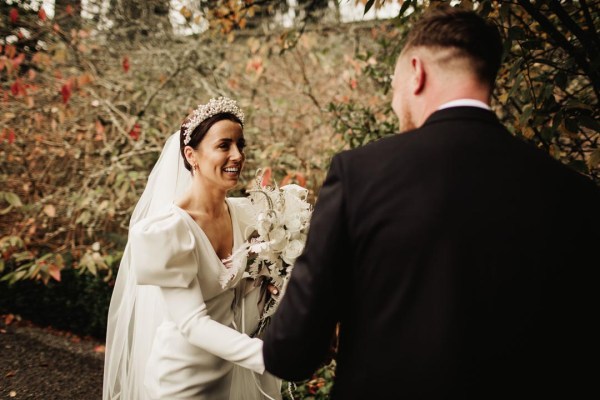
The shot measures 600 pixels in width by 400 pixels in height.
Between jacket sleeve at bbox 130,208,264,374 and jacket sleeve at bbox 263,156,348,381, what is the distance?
59cm

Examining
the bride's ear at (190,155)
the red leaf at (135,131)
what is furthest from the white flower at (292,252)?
the red leaf at (135,131)

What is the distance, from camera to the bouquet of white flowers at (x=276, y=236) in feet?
6.41

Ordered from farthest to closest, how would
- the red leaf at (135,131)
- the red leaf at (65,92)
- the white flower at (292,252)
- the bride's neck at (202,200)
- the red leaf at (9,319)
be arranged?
1. the red leaf at (9,319)
2. the red leaf at (135,131)
3. the red leaf at (65,92)
4. the bride's neck at (202,200)
5. the white flower at (292,252)

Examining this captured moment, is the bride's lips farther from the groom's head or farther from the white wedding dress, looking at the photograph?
the groom's head

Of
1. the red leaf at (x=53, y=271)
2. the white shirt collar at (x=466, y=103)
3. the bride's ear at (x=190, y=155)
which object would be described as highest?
the white shirt collar at (x=466, y=103)

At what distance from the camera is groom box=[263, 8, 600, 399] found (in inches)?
40.9

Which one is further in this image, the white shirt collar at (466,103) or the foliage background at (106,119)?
the foliage background at (106,119)

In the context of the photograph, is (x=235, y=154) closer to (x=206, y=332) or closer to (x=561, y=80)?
(x=206, y=332)

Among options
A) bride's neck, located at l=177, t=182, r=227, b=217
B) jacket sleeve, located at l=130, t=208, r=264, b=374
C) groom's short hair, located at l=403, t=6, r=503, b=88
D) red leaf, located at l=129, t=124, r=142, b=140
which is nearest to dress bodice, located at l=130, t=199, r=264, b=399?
jacket sleeve, located at l=130, t=208, r=264, b=374

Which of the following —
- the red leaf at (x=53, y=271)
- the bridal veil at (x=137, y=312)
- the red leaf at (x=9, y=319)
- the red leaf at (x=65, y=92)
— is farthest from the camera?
the red leaf at (x=9, y=319)

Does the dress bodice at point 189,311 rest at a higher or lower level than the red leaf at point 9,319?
higher

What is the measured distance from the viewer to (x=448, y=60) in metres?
1.19

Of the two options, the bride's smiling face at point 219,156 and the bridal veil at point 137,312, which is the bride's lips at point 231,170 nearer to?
the bride's smiling face at point 219,156

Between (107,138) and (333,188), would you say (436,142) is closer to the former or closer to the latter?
(333,188)
